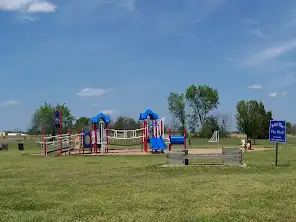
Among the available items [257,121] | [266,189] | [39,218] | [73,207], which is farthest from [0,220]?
[257,121]

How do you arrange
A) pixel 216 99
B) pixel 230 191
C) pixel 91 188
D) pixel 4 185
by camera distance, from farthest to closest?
pixel 216 99
pixel 4 185
pixel 91 188
pixel 230 191

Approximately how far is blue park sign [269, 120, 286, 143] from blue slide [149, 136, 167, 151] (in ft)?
41.7

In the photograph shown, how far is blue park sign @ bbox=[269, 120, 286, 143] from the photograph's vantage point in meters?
19.7

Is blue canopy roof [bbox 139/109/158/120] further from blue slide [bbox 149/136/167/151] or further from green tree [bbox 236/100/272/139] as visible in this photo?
green tree [bbox 236/100/272/139]

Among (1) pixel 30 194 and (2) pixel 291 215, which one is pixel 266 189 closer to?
(2) pixel 291 215

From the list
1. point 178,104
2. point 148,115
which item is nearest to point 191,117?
point 178,104

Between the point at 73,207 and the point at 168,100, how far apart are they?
89361 millimetres

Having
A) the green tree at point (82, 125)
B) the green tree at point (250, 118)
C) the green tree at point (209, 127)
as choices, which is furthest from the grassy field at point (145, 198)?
the green tree at point (209, 127)

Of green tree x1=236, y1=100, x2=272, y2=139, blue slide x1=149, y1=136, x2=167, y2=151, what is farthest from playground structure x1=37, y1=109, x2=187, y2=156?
green tree x1=236, y1=100, x2=272, y2=139

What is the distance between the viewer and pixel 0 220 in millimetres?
7789

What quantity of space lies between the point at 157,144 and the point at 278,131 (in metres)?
13.3

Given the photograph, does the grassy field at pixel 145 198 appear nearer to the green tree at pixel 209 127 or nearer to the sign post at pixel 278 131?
the sign post at pixel 278 131

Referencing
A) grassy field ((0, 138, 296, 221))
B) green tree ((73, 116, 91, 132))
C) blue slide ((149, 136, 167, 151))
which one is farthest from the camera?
green tree ((73, 116, 91, 132))

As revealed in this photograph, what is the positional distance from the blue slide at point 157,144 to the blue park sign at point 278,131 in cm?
1270
